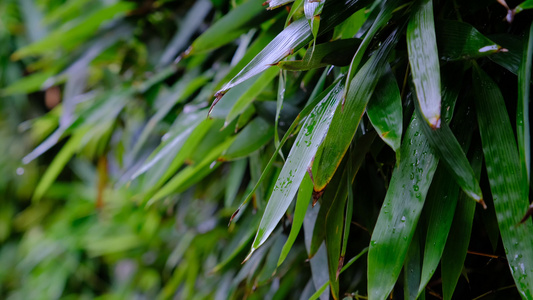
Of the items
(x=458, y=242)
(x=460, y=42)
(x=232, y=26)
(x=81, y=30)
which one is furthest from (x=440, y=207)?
(x=81, y=30)

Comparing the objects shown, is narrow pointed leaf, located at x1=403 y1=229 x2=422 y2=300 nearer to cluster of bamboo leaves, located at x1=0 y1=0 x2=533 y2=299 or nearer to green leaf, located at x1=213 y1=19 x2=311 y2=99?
cluster of bamboo leaves, located at x1=0 y1=0 x2=533 y2=299

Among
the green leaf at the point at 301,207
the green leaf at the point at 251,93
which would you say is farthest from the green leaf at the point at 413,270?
the green leaf at the point at 251,93

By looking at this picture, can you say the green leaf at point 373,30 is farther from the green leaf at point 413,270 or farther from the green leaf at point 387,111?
the green leaf at point 413,270

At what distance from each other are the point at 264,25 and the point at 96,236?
2.94ft

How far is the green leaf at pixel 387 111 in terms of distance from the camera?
0.34m

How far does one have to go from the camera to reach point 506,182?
0.34 metres

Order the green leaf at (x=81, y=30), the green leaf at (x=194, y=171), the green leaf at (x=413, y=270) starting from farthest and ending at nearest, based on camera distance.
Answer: the green leaf at (x=81, y=30) → the green leaf at (x=194, y=171) → the green leaf at (x=413, y=270)

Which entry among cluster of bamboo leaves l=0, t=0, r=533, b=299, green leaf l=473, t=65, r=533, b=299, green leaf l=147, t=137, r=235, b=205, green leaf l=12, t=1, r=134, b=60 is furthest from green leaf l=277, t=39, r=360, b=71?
green leaf l=12, t=1, r=134, b=60

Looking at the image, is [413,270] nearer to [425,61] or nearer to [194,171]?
[425,61]

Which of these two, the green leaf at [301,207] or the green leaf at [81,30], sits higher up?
the green leaf at [81,30]

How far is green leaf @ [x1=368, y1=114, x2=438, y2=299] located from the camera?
→ 344 mm

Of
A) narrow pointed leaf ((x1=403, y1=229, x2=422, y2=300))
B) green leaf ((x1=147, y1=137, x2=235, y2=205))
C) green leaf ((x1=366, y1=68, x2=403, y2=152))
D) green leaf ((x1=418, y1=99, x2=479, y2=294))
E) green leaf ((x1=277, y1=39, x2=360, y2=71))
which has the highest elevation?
green leaf ((x1=277, y1=39, x2=360, y2=71))

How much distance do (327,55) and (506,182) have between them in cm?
18

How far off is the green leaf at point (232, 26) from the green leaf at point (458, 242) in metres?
0.33
